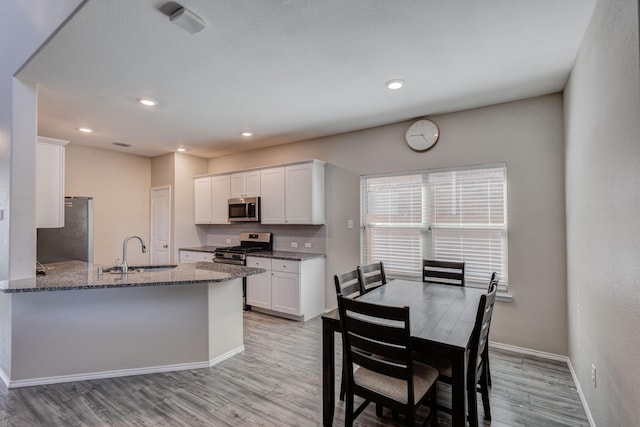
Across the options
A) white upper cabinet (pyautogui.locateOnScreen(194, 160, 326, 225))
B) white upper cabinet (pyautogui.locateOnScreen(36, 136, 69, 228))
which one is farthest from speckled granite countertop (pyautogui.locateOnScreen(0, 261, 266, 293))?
white upper cabinet (pyautogui.locateOnScreen(194, 160, 326, 225))

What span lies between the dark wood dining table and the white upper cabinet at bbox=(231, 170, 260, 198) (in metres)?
3.01

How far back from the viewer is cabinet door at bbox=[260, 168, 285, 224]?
15.7 feet

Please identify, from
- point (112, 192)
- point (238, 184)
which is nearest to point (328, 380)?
point (238, 184)

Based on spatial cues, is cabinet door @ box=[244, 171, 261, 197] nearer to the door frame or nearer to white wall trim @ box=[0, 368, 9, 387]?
the door frame

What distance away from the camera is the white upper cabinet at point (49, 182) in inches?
121

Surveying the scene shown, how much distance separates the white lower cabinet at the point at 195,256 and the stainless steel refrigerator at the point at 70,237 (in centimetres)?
145

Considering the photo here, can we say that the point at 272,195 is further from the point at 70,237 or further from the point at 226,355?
the point at 70,237

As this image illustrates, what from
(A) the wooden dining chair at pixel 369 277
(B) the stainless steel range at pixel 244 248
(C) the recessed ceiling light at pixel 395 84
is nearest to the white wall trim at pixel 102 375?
(A) the wooden dining chair at pixel 369 277

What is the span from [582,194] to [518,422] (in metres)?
1.71

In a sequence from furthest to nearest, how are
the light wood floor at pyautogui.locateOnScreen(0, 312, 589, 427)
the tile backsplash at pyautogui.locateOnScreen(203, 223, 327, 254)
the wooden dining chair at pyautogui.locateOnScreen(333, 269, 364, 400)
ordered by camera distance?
the tile backsplash at pyautogui.locateOnScreen(203, 223, 327, 254)
the wooden dining chair at pyautogui.locateOnScreen(333, 269, 364, 400)
the light wood floor at pyautogui.locateOnScreen(0, 312, 589, 427)

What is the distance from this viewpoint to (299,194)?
4.55 meters

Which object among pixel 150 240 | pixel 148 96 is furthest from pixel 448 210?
pixel 150 240

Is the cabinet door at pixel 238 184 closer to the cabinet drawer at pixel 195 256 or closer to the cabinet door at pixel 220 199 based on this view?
the cabinet door at pixel 220 199

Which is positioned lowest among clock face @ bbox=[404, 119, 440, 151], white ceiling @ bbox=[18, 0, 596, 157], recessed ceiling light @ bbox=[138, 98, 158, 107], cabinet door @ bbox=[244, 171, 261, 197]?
cabinet door @ bbox=[244, 171, 261, 197]
